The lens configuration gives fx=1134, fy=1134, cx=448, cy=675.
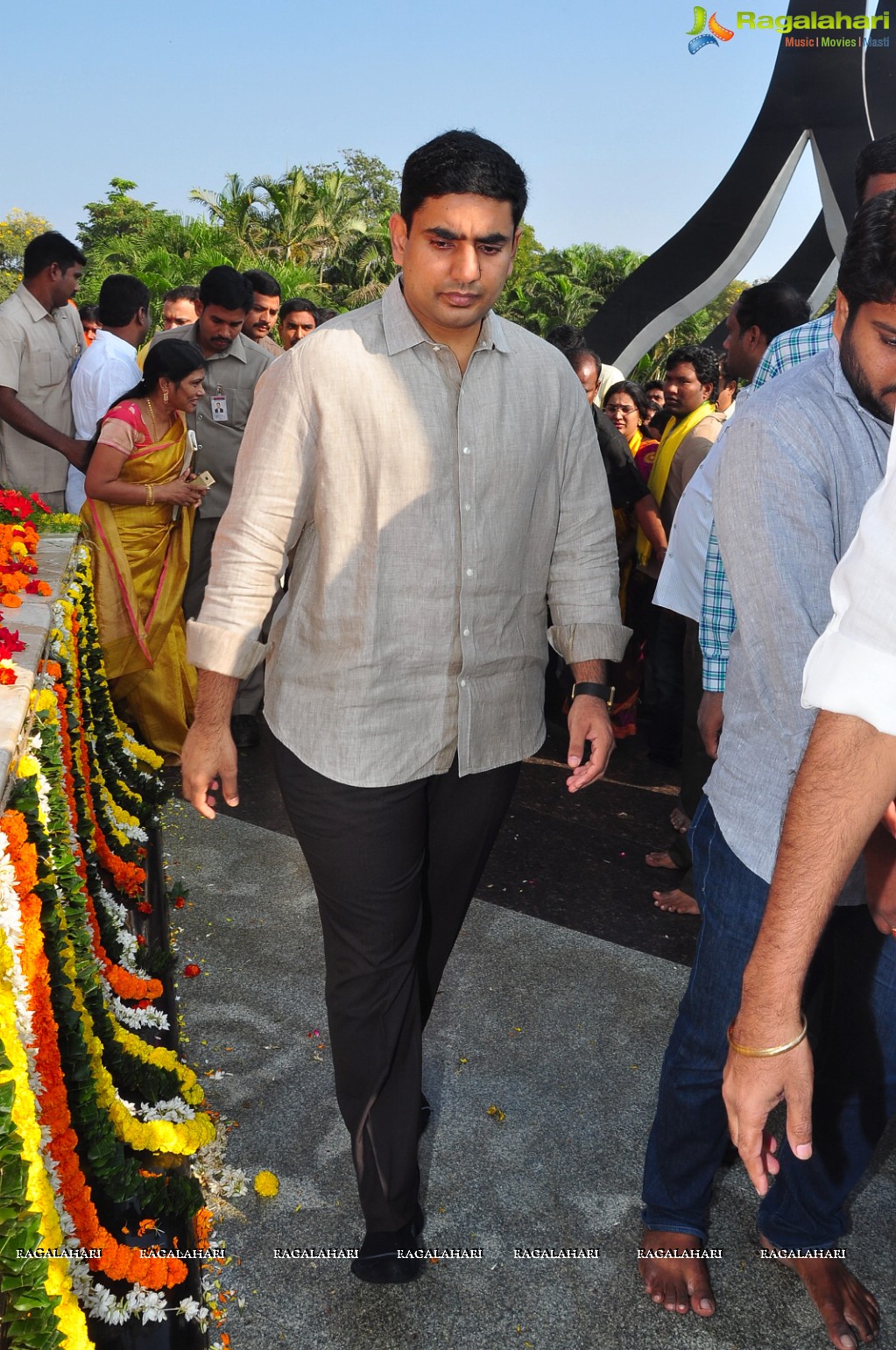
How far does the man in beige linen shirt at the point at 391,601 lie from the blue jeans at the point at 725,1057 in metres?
0.44

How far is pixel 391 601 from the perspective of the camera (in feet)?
6.87

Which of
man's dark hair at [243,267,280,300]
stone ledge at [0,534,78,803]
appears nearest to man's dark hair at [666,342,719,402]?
man's dark hair at [243,267,280,300]

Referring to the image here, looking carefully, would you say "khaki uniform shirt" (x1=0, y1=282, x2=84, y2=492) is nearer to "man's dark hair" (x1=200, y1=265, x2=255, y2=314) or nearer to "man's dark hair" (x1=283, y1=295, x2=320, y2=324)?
"man's dark hair" (x1=200, y1=265, x2=255, y2=314)

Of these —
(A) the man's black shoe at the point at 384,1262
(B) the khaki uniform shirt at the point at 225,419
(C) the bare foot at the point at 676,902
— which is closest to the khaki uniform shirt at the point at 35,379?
(B) the khaki uniform shirt at the point at 225,419

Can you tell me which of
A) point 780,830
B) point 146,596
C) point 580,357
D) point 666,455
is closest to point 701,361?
Answer: point 666,455

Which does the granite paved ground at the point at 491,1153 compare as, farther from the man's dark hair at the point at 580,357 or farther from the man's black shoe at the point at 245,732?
the man's dark hair at the point at 580,357

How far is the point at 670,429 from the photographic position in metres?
5.61

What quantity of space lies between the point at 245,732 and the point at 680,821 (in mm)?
2129

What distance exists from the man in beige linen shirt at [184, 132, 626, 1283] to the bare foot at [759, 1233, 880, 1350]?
76 cm

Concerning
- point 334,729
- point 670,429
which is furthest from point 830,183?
point 334,729

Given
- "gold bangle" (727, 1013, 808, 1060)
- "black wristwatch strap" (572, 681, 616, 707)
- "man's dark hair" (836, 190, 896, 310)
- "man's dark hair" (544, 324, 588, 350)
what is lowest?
"black wristwatch strap" (572, 681, 616, 707)

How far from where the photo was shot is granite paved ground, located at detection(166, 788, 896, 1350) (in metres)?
2.12

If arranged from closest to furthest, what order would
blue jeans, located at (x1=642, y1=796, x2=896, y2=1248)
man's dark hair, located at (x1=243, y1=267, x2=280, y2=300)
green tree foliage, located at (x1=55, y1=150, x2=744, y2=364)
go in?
blue jeans, located at (x1=642, y1=796, x2=896, y2=1248) → man's dark hair, located at (x1=243, y1=267, x2=280, y2=300) → green tree foliage, located at (x1=55, y1=150, x2=744, y2=364)

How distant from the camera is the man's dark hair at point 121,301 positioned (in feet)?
19.4
